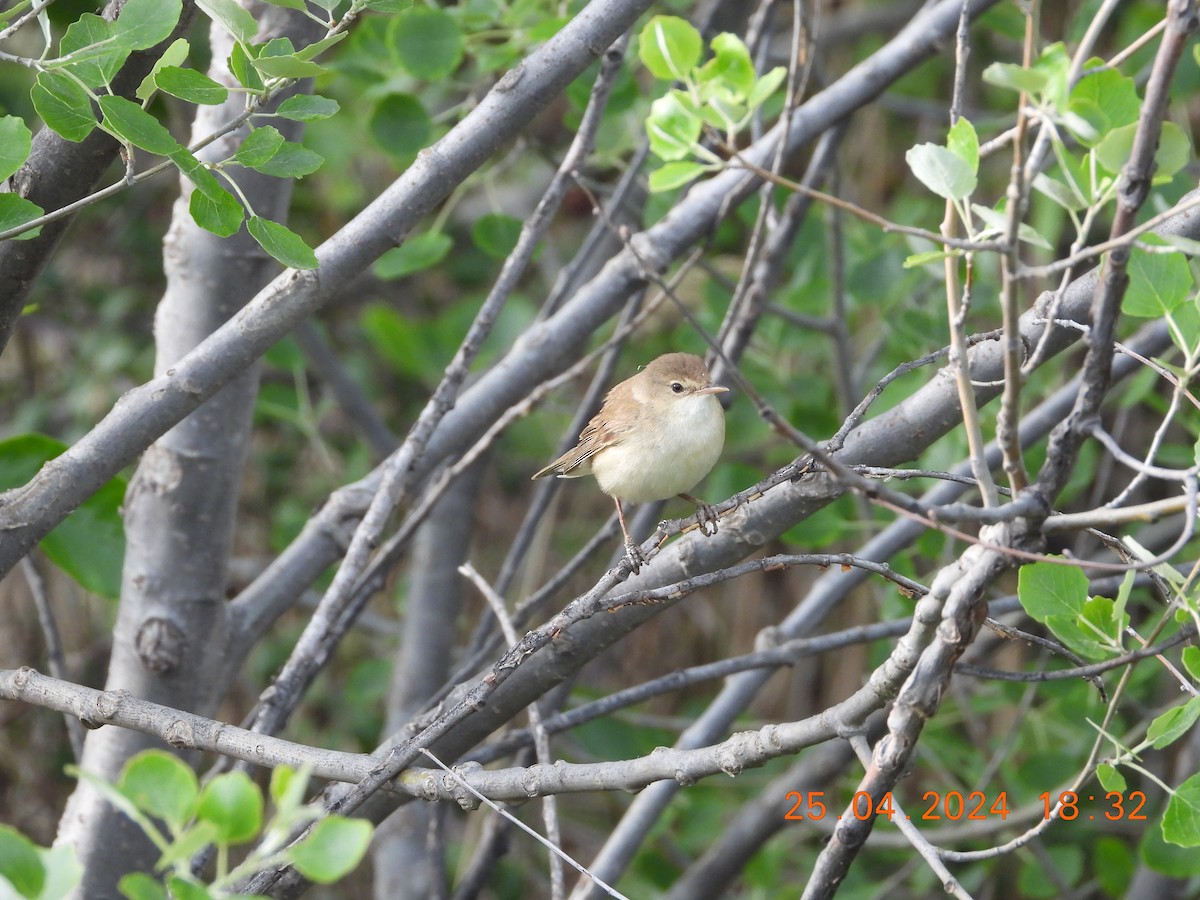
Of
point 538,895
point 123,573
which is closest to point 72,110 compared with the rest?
point 123,573

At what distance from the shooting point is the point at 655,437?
106 inches

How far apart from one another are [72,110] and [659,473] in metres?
1.41

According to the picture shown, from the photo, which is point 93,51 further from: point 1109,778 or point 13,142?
point 1109,778

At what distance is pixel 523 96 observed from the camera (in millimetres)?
2025

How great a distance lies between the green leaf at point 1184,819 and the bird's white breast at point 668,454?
125 cm

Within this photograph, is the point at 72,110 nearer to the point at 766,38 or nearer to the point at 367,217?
the point at 367,217

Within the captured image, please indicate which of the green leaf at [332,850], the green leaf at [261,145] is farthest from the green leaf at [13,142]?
the green leaf at [332,850]

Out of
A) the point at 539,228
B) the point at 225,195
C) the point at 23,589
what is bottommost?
the point at 23,589

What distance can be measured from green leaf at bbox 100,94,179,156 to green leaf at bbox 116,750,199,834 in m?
0.85

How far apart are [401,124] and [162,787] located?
8.17 ft

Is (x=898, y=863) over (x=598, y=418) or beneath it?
beneath

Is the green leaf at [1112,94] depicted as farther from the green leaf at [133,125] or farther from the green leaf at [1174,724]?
the green leaf at [133,125]

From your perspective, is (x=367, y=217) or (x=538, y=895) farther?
(x=538, y=895)

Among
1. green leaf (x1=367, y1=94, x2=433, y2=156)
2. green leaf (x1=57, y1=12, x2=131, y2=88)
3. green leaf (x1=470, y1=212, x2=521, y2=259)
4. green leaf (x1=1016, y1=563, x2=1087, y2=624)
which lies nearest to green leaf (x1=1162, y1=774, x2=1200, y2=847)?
green leaf (x1=1016, y1=563, x2=1087, y2=624)
